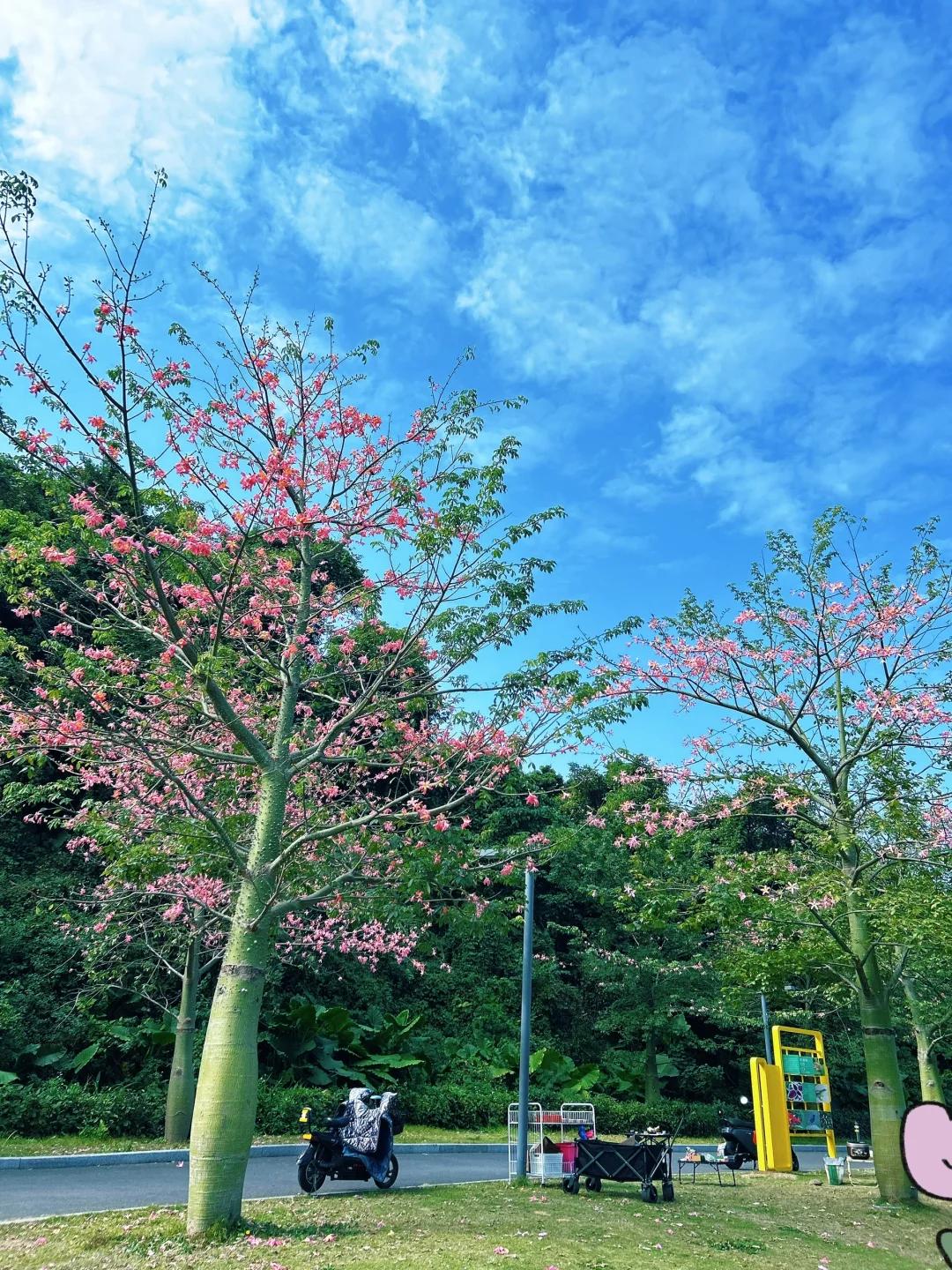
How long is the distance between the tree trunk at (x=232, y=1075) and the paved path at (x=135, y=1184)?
2047 millimetres

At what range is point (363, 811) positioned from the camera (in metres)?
10.5

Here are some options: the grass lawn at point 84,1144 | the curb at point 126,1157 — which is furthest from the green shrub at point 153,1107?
the curb at point 126,1157

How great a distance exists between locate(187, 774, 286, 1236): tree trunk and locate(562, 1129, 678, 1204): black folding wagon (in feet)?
16.4

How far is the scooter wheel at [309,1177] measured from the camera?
903 cm

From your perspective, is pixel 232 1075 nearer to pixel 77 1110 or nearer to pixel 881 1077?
pixel 77 1110

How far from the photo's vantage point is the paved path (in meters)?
7.86

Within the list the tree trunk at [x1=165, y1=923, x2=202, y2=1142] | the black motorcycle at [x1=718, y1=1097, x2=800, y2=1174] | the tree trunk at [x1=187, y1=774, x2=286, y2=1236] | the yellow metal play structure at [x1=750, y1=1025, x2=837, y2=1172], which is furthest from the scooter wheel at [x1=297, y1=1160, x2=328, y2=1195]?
the yellow metal play structure at [x1=750, y1=1025, x2=837, y2=1172]

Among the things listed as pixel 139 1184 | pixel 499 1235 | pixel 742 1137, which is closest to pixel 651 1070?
pixel 742 1137

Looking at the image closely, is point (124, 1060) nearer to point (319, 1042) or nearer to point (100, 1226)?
point (319, 1042)

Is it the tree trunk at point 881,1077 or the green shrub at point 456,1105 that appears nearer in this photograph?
the tree trunk at point 881,1077

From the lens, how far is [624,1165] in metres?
9.96

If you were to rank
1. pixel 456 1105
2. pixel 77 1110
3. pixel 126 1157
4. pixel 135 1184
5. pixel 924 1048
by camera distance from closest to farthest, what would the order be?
pixel 135 1184, pixel 126 1157, pixel 77 1110, pixel 456 1105, pixel 924 1048

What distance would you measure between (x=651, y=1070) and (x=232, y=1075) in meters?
19.7

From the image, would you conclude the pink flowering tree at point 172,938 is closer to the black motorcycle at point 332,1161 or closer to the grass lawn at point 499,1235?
the black motorcycle at point 332,1161
